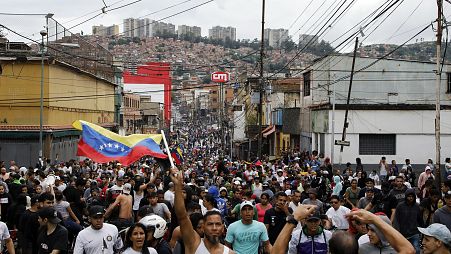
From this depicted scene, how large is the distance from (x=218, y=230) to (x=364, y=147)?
3117cm

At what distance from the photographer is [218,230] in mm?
6305

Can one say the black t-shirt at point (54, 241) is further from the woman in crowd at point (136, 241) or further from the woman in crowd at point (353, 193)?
the woman in crowd at point (353, 193)

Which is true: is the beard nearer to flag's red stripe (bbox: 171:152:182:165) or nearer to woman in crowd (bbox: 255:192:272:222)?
woman in crowd (bbox: 255:192:272:222)

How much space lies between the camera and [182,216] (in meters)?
5.98

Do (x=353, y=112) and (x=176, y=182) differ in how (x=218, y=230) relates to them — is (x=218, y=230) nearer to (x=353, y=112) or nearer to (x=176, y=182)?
(x=176, y=182)

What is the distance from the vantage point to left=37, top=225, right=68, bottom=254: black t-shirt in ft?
29.2

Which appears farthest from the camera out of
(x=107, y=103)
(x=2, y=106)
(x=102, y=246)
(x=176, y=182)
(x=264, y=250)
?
(x=107, y=103)

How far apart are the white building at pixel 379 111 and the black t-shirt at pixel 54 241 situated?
86.1 feet

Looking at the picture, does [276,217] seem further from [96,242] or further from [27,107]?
[27,107]

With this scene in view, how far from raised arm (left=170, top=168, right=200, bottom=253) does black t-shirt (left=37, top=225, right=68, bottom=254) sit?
129 inches

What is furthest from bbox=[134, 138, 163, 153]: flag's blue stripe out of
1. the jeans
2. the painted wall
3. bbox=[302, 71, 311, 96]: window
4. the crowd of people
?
bbox=[302, 71, 311, 96]: window

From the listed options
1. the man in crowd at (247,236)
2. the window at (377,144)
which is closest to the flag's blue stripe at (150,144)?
the man in crowd at (247,236)

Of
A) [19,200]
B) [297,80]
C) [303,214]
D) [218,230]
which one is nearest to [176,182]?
[218,230]

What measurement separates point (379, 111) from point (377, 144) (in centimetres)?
169
